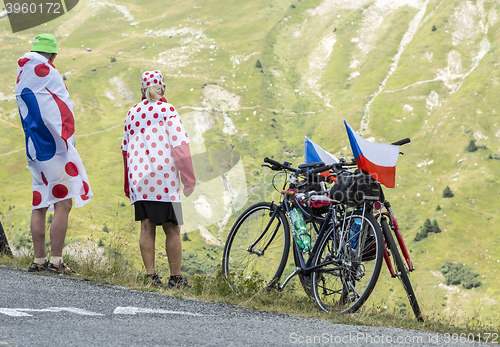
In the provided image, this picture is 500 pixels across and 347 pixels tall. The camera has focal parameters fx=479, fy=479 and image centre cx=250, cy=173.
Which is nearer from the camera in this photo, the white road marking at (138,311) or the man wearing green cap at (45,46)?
the white road marking at (138,311)

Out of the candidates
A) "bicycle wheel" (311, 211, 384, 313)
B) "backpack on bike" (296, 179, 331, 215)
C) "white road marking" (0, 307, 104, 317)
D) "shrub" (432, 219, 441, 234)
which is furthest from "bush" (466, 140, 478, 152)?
"white road marking" (0, 307, 104, 317)

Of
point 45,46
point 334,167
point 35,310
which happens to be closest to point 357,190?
point 334,167

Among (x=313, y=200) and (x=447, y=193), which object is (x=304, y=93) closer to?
(x=447, y=193)

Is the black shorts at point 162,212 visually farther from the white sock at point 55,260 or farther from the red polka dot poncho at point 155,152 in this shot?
the white sock at point 55,260

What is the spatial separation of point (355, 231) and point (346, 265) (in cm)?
29

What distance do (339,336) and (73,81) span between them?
140412mm

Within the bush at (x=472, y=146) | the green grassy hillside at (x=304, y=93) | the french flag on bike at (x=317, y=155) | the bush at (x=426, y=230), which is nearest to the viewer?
the french flag on bike at (x=317, y=155)

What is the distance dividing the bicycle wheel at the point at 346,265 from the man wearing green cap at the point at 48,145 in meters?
2.44

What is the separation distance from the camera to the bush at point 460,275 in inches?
3199

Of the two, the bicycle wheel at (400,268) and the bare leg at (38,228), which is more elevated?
the bare leg at (38,228)

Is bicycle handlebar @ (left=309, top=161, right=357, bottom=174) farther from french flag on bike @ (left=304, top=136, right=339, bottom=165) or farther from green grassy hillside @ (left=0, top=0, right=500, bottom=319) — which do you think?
green grassy hillside @ (left=0, top=0, right=500, bottom=319)

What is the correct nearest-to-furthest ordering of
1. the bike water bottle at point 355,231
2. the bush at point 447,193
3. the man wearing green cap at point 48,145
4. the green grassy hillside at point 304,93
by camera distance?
1. the bike water bottle at point 355,231
2. the man wearing green cap at point 48,145
3. the green grassy hillside at point 304,93
4. the bush at point 447,193

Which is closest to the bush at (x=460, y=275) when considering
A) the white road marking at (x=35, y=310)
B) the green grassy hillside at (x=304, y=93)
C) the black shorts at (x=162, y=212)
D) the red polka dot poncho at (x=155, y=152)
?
the green grassy hillside at (x=304, y=93)

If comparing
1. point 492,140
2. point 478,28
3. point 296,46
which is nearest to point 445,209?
point 492,140
